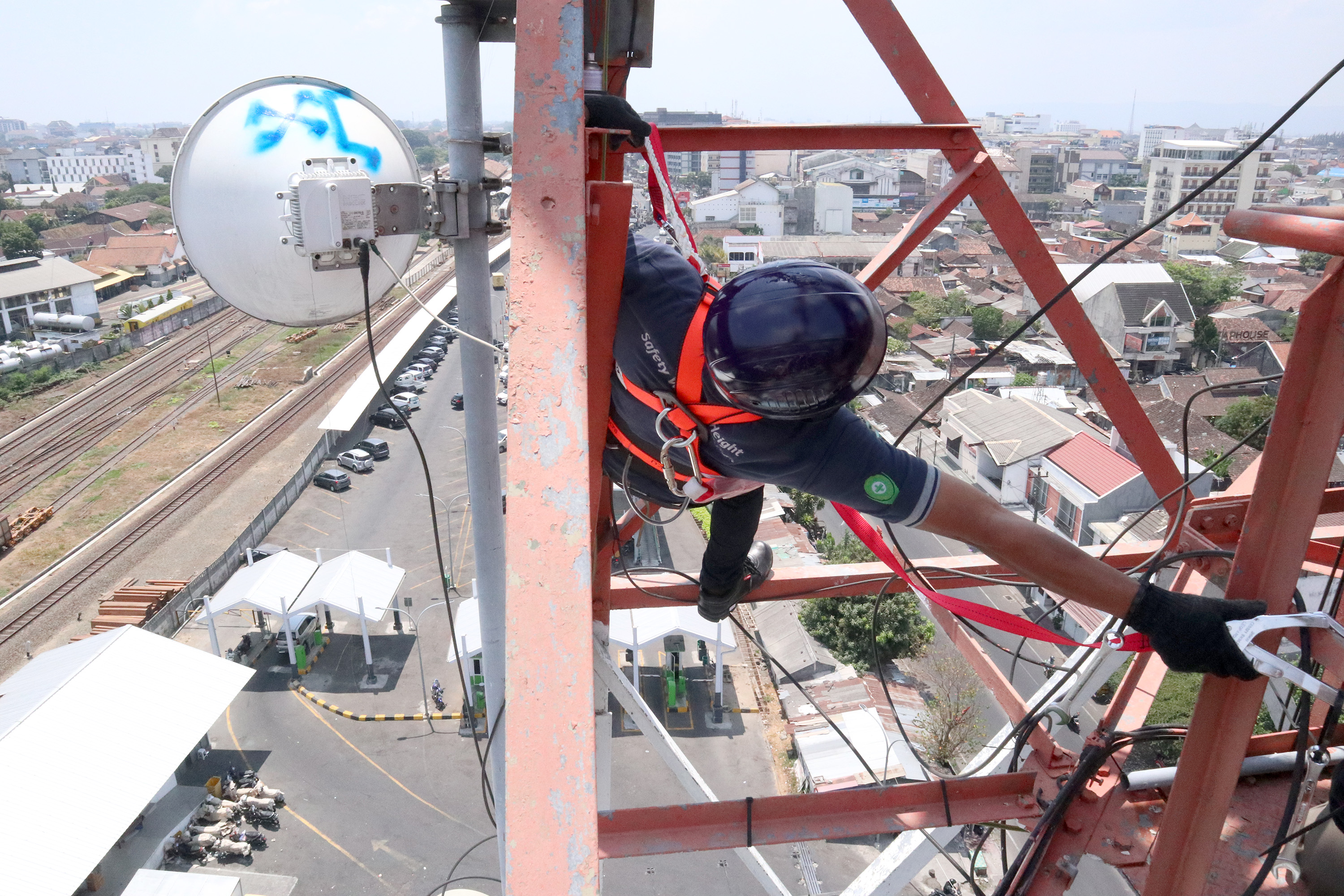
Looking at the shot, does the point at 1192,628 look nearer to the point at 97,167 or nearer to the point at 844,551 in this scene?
the point at 844,551

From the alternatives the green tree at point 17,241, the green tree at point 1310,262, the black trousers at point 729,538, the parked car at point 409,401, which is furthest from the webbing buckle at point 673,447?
the green tree at point 1310,262

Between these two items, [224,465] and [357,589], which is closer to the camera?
[357,589]

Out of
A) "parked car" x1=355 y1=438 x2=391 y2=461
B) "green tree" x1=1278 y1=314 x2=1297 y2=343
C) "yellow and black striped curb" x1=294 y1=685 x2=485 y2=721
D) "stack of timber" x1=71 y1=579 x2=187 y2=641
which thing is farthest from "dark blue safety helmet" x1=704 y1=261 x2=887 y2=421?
"green tree" x1=1278 y1=314 x2=1297 y2=343

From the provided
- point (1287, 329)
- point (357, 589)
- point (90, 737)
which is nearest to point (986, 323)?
point (1287, 329)

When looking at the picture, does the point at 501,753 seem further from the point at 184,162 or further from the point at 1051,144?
the point at 1051,144

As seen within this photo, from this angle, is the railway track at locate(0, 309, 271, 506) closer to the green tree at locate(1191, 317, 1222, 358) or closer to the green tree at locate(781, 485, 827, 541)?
the green tree at locate(781, 485, 827, 541)
